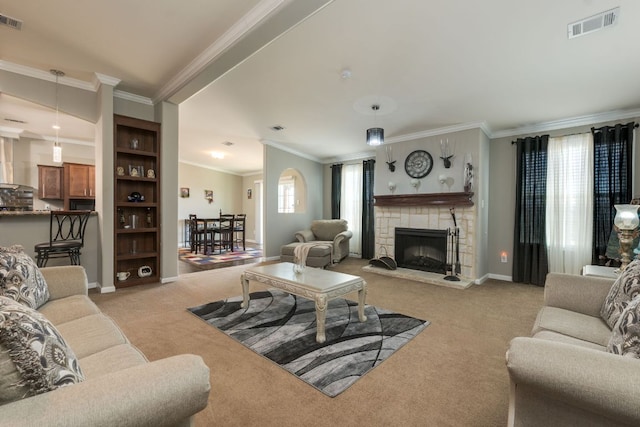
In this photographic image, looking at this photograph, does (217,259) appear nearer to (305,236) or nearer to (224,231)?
(224,231)

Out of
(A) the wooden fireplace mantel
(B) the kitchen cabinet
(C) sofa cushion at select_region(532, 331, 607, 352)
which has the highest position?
(B) the kitchen cabinet

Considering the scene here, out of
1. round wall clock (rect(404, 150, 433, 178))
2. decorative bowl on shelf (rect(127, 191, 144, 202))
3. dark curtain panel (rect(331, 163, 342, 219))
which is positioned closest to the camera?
decorative bowl on shelf (rect(127, 191, 144, 202))

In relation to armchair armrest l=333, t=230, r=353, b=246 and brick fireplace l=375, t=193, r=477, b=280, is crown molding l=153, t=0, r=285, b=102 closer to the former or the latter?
brick fireplace l=375, t=193, r=477, b=280

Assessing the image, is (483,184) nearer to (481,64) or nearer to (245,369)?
(481,64)

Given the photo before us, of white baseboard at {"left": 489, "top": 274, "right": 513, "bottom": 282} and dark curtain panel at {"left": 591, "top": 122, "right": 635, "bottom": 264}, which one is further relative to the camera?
white baseboard at {"left": 489, "top": 274, "right": 513, "bottom": 282}

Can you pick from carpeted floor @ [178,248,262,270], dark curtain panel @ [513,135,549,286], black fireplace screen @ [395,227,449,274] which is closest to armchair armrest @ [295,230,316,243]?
carpeted floor @ [178,248,262,270]

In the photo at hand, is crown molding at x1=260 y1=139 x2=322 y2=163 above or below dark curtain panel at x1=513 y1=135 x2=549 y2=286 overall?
above

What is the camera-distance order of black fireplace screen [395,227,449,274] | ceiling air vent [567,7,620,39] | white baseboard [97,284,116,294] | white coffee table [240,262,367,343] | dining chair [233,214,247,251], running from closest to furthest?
ceiling air vent [567,7,620,39] → white coffee table [240,262,367,343] → white baseboard [97,284,116,294] → black fireplace screen [395,227,449,274] → dining chair [233,214,247,251]

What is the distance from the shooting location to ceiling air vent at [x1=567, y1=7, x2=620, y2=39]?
2129mm

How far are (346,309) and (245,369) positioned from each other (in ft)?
4.65

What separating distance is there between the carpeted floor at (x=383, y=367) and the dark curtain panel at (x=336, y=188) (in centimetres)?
363

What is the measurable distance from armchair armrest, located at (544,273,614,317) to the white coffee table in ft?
4.83

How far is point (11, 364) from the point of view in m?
0.76

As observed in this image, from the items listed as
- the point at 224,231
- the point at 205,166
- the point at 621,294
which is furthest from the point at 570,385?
the point at 205,166
